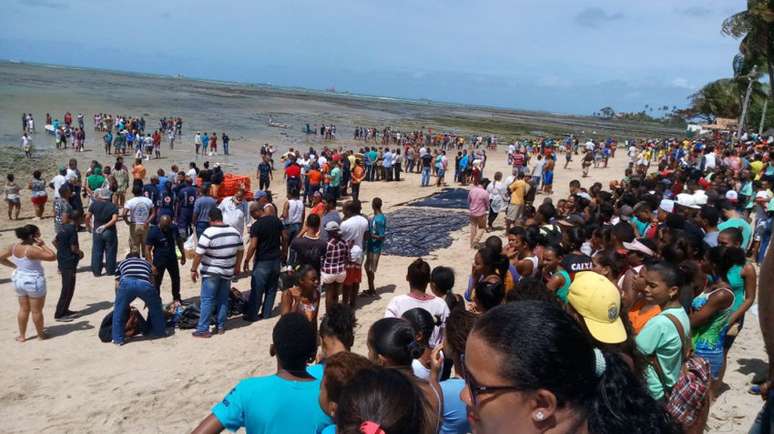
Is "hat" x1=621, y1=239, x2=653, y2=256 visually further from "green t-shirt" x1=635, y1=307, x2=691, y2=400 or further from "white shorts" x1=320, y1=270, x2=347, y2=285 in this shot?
"white shorts" x1=320, y1=270, x2=347, y2=285

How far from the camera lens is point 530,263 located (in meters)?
5.48

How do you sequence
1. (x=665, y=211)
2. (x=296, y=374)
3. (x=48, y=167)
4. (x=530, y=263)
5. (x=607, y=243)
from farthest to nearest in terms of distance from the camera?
(x=48, y=167)
(x=665, y=211)
(x=607, y=243)
(x=530, y=263)
(x=296, y=374)

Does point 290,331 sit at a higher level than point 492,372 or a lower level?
lower

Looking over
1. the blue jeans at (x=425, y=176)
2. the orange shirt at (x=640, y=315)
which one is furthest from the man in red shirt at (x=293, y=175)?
the orange shirt at (x=640, y=315)

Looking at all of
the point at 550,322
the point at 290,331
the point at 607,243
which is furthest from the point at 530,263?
the point at 550,322

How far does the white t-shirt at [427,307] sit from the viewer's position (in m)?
4.44

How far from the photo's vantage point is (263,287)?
788 centimetres

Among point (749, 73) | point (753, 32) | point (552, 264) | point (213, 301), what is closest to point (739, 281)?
point (552, 264)

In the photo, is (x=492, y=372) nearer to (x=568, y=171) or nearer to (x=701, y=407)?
(x=701, y=407)

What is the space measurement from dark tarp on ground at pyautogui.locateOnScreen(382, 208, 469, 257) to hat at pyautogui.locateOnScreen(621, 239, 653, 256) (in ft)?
18.0

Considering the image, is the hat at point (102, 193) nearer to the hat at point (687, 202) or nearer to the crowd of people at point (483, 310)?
the crowd of people at point (483, 310)

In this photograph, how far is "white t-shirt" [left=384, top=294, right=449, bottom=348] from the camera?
4.44 m

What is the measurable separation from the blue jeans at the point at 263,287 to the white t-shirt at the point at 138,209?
11.2 ft

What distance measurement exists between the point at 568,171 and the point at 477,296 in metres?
25.1
